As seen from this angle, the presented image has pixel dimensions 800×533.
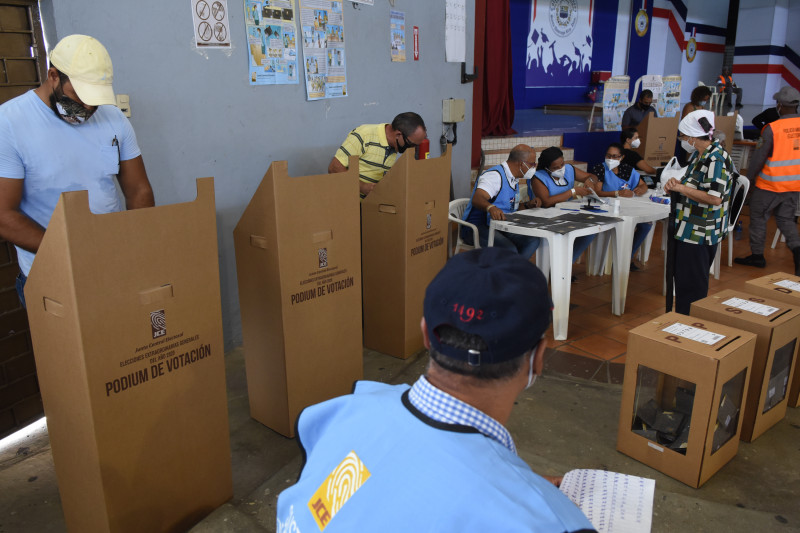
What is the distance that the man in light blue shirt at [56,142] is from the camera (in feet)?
6.01

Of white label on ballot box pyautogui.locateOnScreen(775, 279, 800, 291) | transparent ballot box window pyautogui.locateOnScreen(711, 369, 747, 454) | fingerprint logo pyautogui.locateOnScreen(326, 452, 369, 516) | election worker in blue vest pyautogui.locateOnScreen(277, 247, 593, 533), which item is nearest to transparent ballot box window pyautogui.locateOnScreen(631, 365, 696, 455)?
transparent ballot box window pyautogui.locateOnScreen(711, 369, 747, 454)

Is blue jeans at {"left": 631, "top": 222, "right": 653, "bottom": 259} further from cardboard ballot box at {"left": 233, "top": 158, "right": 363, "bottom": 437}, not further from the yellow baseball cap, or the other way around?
the yellow baseball cap

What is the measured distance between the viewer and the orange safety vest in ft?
14.7

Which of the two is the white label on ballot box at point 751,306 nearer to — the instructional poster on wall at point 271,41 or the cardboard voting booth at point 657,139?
the instructional poster on wall at point 271,41

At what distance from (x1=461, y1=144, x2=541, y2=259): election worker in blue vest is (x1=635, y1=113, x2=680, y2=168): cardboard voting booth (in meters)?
2.76

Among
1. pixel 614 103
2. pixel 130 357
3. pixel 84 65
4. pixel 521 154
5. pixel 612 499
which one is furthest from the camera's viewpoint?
pixel 614 103

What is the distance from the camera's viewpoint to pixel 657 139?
245 inches

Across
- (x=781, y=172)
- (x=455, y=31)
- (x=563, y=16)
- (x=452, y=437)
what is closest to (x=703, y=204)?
(x=781, y=172)

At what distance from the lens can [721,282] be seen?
15.0ft

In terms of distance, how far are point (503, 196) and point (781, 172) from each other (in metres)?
2.40

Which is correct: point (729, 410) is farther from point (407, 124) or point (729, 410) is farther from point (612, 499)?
point (407, 124)

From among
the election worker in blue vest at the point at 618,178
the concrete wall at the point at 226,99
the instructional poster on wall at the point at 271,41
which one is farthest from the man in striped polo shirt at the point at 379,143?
the election worker in blue vest at the point at 618,178

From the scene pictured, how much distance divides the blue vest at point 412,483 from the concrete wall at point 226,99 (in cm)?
140

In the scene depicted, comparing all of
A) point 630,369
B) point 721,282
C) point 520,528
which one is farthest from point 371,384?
point 721,282
